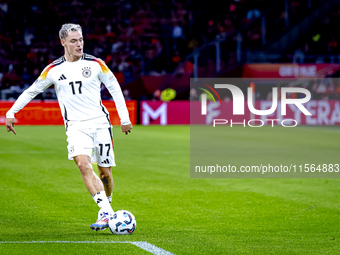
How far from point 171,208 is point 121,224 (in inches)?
71.1

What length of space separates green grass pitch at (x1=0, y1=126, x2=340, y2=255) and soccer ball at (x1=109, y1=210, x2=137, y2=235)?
10cm

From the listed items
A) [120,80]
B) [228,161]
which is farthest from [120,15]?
[228,161]

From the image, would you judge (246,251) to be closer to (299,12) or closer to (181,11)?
(299,12)

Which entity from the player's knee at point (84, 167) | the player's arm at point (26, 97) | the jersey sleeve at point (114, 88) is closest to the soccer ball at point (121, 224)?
the player's knee at point (84, 167)

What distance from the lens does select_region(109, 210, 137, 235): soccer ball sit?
19.8 ft

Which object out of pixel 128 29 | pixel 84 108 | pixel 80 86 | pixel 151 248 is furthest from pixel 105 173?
pixel 128 29

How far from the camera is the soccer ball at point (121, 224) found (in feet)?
19.8

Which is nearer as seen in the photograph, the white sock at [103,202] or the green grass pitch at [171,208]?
the green grass pitch at [171,208]

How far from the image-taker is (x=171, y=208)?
7754mm

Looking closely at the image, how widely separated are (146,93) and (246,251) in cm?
2214

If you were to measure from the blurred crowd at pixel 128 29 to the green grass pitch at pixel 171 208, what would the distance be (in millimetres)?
13859

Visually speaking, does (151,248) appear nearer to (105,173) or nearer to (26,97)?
(105,173)

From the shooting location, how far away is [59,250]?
17.5 ft

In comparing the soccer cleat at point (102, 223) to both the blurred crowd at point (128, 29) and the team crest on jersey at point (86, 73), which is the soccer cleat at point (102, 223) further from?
the blurred crowd at point (128, 29)
